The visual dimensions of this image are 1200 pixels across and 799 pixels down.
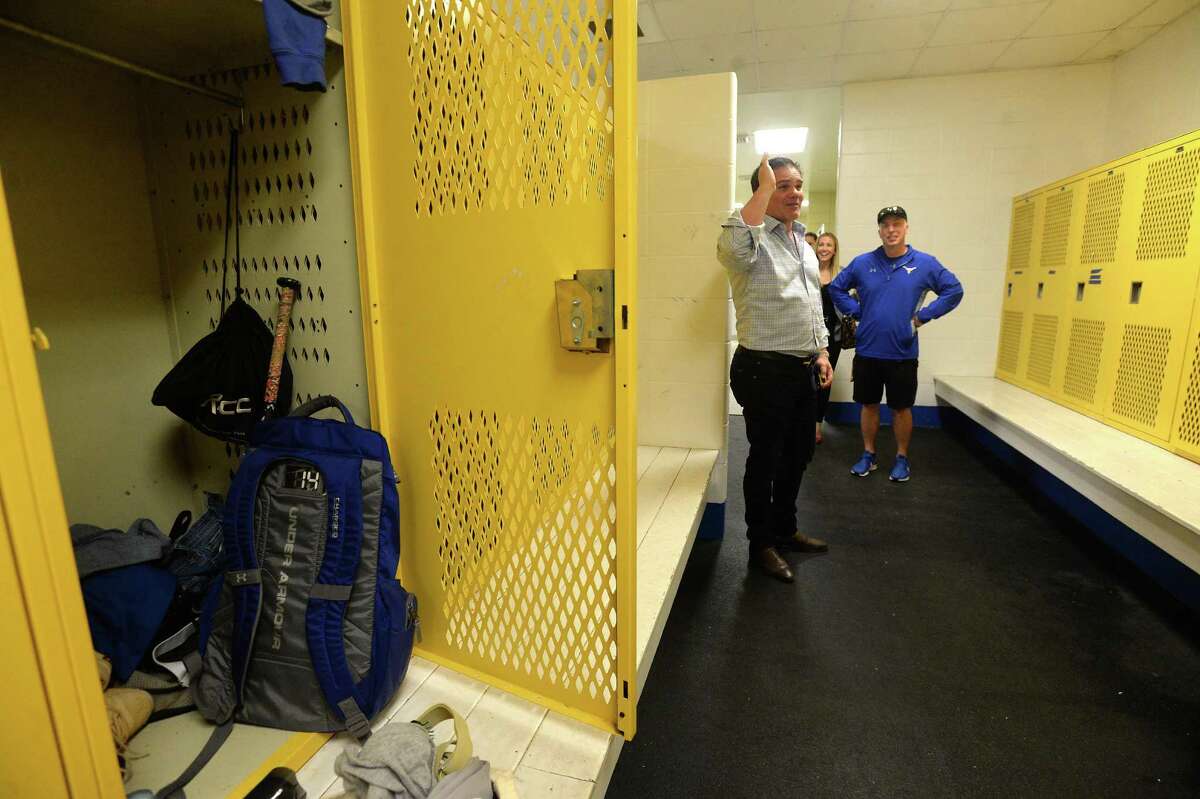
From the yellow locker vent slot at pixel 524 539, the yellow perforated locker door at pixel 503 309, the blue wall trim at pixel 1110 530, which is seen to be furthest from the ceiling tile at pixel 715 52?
the yellow locker vent slot at pixel 524 539

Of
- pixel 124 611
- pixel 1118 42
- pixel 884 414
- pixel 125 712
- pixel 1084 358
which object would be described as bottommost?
pixel 884 414

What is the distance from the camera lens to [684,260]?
262cm

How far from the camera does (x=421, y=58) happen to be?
1.12 m

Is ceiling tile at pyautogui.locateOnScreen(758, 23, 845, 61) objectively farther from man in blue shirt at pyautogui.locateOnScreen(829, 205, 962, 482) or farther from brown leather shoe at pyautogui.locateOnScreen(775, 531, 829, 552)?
brown leather shoe at pyautogui.locateOnScreen(775, 531, 829, 552)

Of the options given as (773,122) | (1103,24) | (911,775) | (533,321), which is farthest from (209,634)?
(773,122)

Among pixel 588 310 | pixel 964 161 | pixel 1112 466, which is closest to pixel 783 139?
pixel 964 161

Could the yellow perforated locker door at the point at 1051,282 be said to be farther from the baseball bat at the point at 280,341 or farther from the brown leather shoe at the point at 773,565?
the baseball bat at the point at 280,341

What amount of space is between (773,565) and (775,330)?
1.02 metres

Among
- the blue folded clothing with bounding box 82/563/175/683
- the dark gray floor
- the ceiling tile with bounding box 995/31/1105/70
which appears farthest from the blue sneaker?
the blue folded clothing with bounding box 82/563/175/683

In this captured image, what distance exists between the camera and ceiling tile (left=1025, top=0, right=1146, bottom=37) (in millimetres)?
3383

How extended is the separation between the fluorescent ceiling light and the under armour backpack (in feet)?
20.3

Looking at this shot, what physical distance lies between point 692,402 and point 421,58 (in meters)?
1.93

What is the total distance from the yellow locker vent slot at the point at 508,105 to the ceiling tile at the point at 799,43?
11.4 feet

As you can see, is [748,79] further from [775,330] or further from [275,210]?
[275,210]
